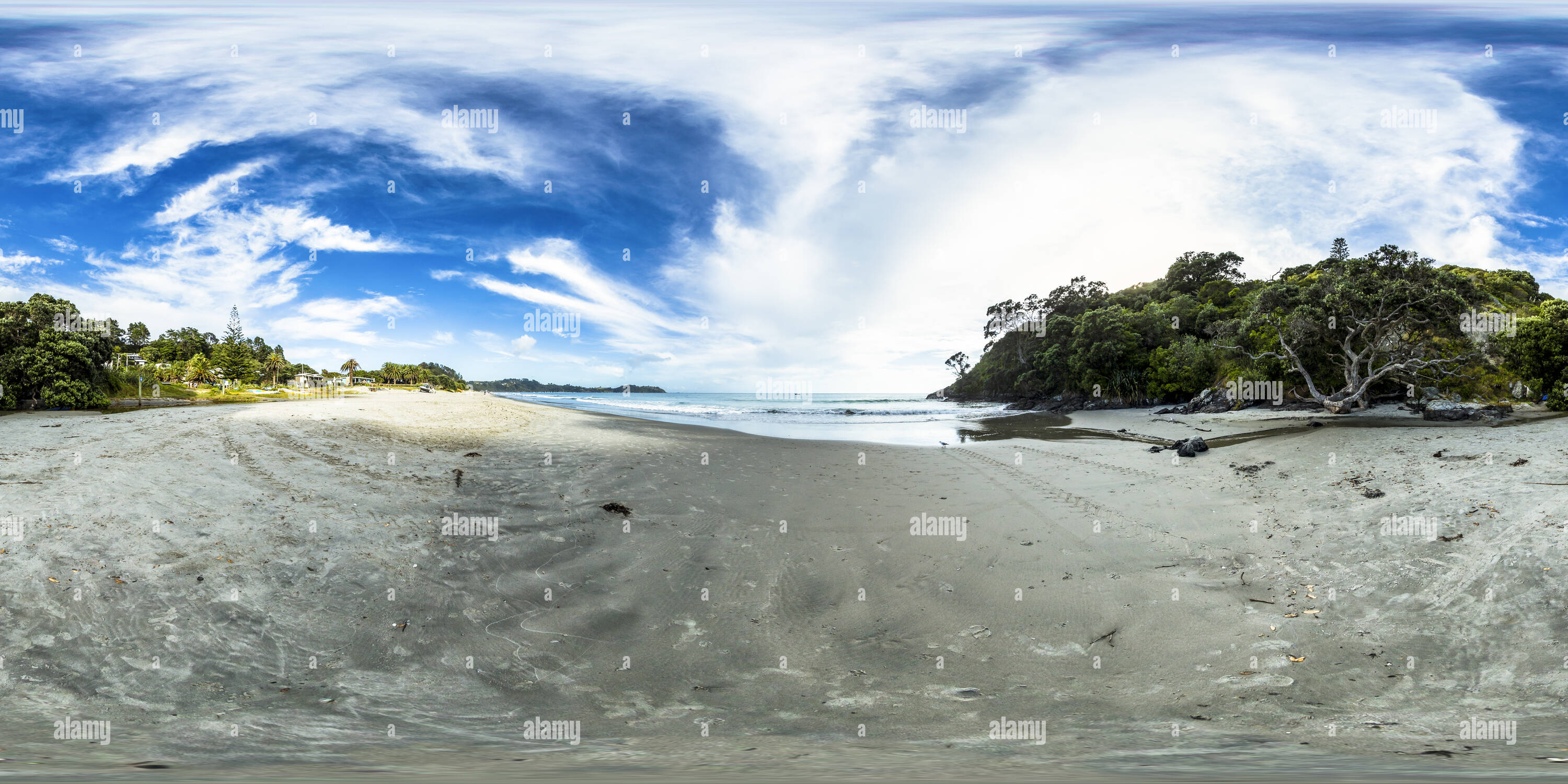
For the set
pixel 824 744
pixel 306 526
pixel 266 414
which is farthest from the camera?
pixel 266 414

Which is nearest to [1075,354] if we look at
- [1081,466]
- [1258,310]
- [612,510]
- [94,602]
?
[1258,310]

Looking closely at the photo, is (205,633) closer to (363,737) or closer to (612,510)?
(363,737)

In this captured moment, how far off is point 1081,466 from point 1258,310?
17392 millimetres

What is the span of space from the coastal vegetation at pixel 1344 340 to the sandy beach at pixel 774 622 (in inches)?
530

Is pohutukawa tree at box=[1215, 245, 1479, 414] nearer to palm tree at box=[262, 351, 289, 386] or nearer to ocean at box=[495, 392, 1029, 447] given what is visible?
ocean at box=[495, 392, 1029, 447]

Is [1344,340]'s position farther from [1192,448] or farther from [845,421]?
[845,421]

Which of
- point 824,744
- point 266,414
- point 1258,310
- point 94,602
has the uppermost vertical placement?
point 1258,310

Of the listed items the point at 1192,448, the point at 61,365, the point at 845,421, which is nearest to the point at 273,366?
the point at 61,365

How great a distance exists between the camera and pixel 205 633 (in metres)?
5.25

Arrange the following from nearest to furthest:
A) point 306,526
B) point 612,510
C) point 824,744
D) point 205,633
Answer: point 824,744, point 205,633, point 306,526, point 612,510

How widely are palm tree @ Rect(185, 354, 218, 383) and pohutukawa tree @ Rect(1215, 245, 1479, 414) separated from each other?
88.0 meters

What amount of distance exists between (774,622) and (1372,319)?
94.2ft

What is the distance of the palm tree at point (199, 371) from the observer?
2243 inches

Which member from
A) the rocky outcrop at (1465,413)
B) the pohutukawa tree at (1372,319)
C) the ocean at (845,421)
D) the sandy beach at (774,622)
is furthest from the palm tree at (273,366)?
the rocky outcrop at (1465,413)
